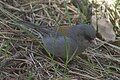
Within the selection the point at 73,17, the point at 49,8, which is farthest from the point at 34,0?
the point at 73,17

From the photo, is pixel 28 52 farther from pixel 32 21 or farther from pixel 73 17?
pixel 73 17

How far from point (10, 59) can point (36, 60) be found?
9.2 inches

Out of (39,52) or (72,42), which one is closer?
(72,42)

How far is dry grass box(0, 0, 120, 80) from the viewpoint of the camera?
3.35m

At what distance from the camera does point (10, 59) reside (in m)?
3.45

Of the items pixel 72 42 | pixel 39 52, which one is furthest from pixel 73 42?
pixel 39 52

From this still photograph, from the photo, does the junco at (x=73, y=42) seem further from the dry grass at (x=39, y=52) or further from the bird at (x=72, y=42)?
the dry grass at (x=39, y=52)

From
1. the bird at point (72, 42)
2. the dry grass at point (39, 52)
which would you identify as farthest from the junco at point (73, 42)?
the dry grass at point (39, 52)

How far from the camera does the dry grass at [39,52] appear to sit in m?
3.35

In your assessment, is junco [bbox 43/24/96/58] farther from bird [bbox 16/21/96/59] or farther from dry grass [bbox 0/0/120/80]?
dry grass [bbox 0/0/120/80]

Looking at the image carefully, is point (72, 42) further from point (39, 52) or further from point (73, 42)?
point (39, 52)

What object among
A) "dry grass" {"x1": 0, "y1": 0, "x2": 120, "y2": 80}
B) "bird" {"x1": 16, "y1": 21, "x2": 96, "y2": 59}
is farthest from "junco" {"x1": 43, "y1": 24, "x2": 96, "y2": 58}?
"dry grass" {"x1": 0, "y1": 0, "x2": 120, "y2": 80}

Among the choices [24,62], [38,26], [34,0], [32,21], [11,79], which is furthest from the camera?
[34,0]

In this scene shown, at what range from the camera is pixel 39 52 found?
3637 millimetres
